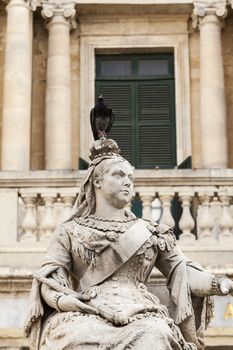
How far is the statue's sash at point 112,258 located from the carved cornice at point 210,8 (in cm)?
1448

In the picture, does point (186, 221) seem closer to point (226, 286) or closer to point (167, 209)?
point (167, 209)

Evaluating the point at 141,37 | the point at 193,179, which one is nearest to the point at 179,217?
the point at 193,179

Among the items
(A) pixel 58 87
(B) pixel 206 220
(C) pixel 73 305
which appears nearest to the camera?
(C) pixel 73 305

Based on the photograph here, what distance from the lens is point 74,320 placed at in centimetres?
724

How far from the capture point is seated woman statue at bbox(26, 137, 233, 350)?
715 cm

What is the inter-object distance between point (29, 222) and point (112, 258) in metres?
6.09

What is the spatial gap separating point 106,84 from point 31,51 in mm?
1555

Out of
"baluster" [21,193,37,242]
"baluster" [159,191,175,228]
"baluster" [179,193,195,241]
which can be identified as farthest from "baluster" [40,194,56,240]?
"baluster" [179,193,195,241]

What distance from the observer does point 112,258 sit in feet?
24.9

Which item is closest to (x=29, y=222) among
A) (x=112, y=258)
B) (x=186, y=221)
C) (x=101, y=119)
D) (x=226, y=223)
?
(x=186, y=221)

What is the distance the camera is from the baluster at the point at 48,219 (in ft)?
44.5

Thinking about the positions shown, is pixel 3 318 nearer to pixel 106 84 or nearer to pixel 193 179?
pixel 193 179

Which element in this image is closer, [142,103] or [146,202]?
[146,202]

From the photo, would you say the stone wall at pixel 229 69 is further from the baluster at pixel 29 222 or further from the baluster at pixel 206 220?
the baluster at pixel 29 222
